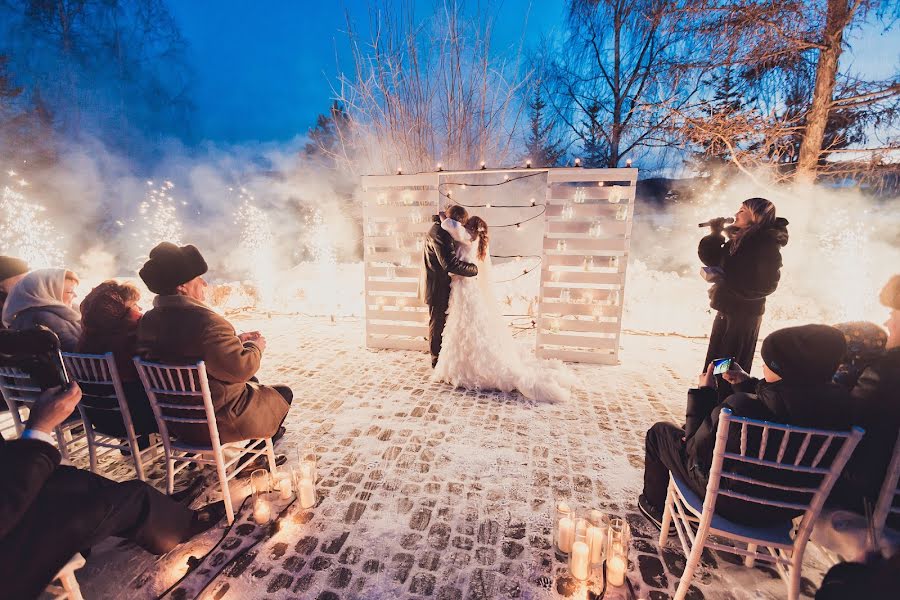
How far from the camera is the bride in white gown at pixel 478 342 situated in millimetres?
4895

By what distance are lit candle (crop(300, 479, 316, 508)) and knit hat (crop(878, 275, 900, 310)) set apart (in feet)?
13.2

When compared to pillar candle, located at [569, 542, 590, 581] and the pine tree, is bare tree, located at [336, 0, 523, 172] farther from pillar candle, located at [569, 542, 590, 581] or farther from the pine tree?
pillar candle, located at [569, 542, 590, 581]

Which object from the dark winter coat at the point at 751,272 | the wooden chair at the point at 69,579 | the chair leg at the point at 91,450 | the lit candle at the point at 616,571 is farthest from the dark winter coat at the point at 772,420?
the chair leg at the point at 91,450

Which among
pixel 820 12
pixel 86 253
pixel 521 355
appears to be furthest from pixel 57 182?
pixel 820 12

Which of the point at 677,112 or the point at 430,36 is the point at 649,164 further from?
the point at 430,36

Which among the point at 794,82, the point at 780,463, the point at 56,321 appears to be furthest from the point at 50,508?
the point at 794,82

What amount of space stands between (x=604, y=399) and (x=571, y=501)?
2.16 m

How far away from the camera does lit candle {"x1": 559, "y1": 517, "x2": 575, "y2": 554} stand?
237cm

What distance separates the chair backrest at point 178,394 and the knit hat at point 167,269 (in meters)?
0.53

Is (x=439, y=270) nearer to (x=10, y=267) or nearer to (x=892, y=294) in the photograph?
(x=892, y=294)

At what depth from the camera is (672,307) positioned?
28.3 feet

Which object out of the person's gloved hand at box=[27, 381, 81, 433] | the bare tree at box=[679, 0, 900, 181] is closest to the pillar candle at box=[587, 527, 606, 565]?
the person's gloved hand at box=[27, 381, 81, 433]

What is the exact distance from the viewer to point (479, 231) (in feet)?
16.7

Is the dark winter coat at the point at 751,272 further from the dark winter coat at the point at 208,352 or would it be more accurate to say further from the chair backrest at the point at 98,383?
the chair backrest at the point at 98,383
